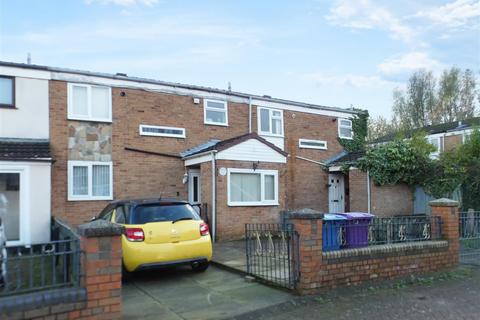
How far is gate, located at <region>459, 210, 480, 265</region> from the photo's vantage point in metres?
9.85

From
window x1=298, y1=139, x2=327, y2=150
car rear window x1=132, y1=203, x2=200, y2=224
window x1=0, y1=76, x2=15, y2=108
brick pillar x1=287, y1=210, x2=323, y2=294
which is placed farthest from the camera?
window x1=298, y1=139, x2=327, y2=150

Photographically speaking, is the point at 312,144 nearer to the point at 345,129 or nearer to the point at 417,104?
the point at 345,129

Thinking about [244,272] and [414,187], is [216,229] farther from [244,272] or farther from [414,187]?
[414,187]

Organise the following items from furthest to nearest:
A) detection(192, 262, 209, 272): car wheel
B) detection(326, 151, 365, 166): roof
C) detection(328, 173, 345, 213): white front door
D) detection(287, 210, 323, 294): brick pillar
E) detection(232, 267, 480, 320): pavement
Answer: detection(328, 173, 345, 213): white front door < detection(326, 151, 365, 166): roof < detection(192, 262, 209, 272): car wheel < detection(287, 210, 323, 294): brick pillar < detection(232, 267, 480, 320): pavement

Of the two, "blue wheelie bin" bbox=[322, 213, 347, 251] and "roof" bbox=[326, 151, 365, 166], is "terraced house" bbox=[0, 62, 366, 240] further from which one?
"blue wheelie bin" bbox=[322, 213, 347, 251]

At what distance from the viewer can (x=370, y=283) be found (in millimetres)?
7090

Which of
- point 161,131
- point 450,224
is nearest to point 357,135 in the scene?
point 161,131

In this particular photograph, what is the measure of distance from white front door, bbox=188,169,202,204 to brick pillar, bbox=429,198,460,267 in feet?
27.1

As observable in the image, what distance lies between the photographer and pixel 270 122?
688 inches

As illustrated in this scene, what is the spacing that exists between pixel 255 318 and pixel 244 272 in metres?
2.39

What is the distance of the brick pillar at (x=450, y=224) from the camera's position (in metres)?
8.61

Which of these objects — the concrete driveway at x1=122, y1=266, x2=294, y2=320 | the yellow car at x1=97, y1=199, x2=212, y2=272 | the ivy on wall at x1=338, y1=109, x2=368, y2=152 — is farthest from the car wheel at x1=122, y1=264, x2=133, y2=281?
the ivy on wall at x1=338, y1=109, x2=368, y2=152

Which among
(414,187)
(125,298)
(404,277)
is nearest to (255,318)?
(125,298)

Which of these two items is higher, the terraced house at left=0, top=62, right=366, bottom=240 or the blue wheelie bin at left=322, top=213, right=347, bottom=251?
the terraced house at left=0, top=62, right=366, bottom=240
